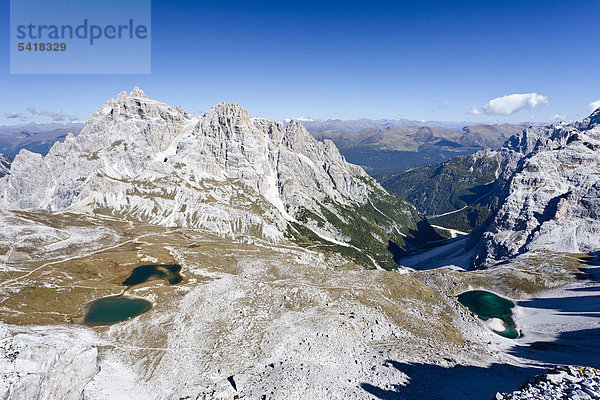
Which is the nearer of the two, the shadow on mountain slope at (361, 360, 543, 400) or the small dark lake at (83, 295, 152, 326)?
the shadow on mountain slope at (361, 360, 543, 400)

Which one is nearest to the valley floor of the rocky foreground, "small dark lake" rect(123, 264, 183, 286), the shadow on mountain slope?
the shadow on mountain slope

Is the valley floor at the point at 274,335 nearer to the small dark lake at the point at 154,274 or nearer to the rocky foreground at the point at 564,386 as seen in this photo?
the small dark lake at the point at 154,274

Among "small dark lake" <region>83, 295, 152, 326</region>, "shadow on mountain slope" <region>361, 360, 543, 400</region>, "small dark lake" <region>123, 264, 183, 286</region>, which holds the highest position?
"shadow on mountain slope" <region>361, 360, 543, 400</region>

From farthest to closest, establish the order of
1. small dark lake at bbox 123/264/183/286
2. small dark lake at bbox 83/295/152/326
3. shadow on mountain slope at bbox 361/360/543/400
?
1. small dark lake at bbox 123/264/183/286
2. small dark lake at bbox 83/295/152/326
3. shadow on mountain slope at bbox 361/360/543/400

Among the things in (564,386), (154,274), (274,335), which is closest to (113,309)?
(154,274)

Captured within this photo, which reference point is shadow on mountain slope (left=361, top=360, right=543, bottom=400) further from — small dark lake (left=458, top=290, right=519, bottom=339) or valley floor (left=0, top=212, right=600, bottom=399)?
small dark lake (left=458, top=290, right=519, bottom=339)

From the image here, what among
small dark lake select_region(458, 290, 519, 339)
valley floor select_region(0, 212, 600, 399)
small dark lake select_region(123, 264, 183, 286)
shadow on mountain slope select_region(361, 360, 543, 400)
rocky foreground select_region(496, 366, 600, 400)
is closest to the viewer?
rocky foreground select_region(496, 366, 600, 400)

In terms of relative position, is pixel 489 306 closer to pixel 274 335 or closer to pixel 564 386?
pixel 274 335

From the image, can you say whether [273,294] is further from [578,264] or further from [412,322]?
[578,264]

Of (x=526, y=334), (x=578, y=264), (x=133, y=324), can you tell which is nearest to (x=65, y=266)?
(x=133, y=324)
